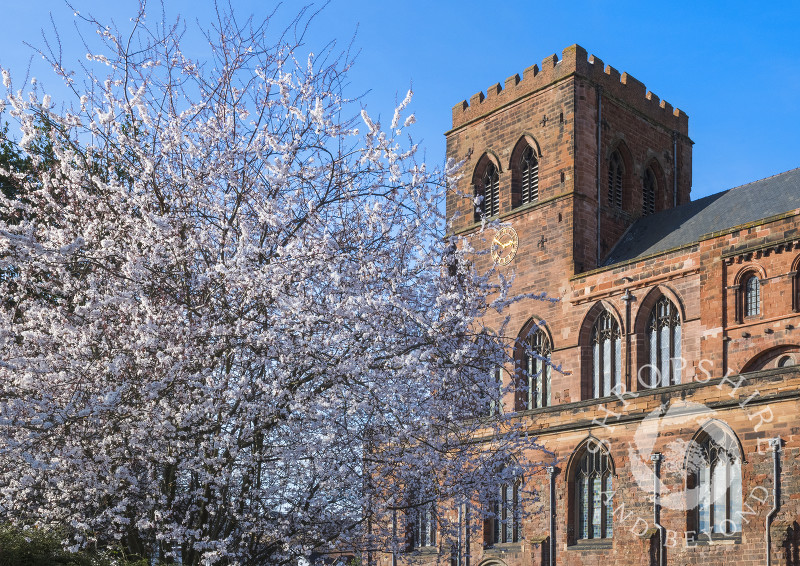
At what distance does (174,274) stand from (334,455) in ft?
9.71

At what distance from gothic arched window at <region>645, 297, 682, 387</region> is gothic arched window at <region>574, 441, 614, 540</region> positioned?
356 cm

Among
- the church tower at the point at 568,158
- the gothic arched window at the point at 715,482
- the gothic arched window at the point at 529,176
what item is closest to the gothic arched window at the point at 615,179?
the church tower at the point at 568,158

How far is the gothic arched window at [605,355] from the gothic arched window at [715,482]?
6850 millimetres

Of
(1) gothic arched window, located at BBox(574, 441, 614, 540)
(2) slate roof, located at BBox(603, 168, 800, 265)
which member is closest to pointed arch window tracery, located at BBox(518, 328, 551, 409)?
(2) slate roof, located at BBox(603, 168, 800, 265)

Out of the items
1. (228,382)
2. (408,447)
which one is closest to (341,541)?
(408,447)

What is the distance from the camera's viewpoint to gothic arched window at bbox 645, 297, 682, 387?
32.0 metres

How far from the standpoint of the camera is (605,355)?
34250 millimetres

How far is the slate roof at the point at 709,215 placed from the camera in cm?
3250

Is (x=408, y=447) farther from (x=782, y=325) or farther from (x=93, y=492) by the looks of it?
(x=782, y=325)

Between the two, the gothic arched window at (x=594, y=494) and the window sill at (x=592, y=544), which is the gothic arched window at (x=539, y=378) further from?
the window sill at (x=592, y=544)

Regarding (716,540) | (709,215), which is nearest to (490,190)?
(709,215)

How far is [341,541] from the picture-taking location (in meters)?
13.4

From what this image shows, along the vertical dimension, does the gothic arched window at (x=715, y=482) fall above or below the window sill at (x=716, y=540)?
above

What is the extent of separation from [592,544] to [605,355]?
23.0 feet
